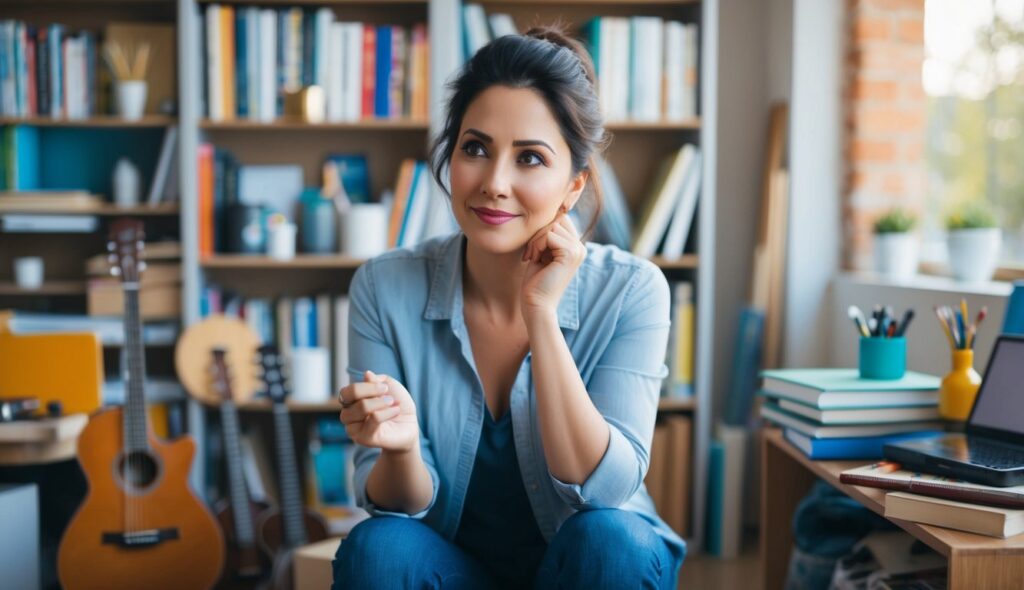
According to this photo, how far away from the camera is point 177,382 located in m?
2.82

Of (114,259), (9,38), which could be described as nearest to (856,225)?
(114,259)

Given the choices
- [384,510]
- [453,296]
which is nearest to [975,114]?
[453,296]

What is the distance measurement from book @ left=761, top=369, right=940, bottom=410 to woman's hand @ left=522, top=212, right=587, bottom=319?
19.9 inches

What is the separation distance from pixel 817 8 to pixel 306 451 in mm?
2147

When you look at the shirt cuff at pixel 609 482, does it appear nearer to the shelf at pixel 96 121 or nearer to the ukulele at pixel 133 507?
the ukulele at pixel 133 507

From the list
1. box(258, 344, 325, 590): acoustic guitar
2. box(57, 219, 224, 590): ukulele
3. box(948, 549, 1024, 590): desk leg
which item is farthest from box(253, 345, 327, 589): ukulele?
box(948, 549, 1024, 590): desk leg

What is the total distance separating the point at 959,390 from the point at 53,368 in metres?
2.00

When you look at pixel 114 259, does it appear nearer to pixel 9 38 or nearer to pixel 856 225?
pixel 9 38

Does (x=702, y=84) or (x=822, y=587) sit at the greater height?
(x=702, y=84)

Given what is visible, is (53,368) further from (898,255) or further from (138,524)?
(898,255)

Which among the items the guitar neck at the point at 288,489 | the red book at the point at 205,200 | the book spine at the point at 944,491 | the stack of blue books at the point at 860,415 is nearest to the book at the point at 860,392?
the stack of blue books at the point at 860,415

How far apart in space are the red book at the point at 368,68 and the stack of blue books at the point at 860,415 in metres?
1.64

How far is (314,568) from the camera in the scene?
2.02m

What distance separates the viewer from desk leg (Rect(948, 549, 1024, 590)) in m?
1.13
